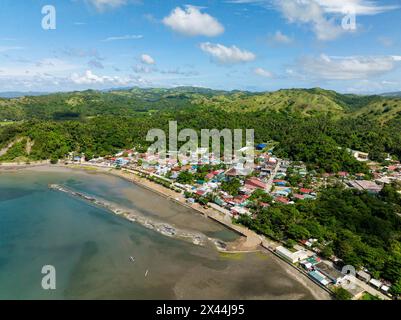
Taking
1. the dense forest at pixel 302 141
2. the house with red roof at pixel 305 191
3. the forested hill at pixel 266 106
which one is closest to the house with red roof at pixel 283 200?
the dense forest at pixel 302 141

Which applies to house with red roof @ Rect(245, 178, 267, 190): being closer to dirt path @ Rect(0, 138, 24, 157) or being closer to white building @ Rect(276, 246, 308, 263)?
white building @ Rect(276, 246, 308, 263)

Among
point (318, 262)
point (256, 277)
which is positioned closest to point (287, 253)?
point (318, 262)

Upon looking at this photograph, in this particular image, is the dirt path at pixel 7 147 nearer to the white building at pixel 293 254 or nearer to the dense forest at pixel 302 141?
Answer: the dense forest at pixel 302 141

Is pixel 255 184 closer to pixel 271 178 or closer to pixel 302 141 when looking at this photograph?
pixel 271 178

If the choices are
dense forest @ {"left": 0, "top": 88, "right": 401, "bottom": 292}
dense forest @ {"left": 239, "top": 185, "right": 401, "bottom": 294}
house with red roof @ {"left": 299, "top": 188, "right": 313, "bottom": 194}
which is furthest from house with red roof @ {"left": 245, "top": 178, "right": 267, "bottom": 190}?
dense forest @ {"left": 239, "top": 185, "right": 401, "bottom": 294}

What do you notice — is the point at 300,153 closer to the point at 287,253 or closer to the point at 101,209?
the point at 287,253

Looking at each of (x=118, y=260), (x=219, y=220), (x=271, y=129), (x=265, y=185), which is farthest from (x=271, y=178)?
(x=271, y=129)
